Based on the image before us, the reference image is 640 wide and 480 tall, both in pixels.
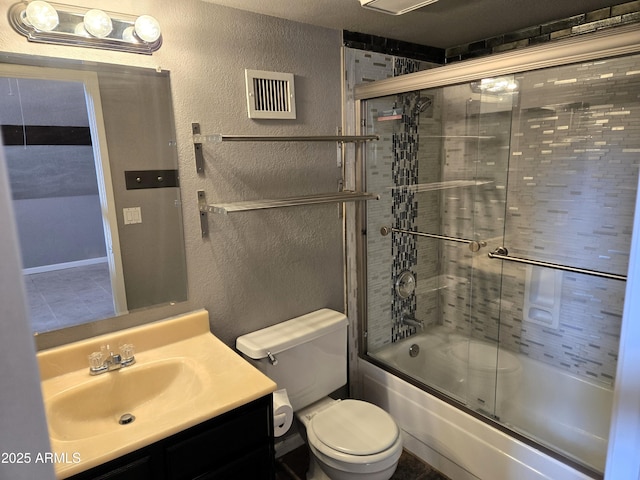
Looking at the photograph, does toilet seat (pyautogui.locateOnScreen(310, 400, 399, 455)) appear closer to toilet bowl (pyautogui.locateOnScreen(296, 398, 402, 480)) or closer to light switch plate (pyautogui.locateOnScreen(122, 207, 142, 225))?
toilet bowl (pyautogui.locateOnScreen(296, 398, 402, 480))

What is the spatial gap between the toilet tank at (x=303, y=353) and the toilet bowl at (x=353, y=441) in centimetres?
13

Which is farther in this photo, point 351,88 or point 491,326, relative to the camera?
point 491,326

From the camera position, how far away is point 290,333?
77.1 inches

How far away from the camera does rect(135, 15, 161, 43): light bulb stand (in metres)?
1.46

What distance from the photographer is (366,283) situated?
244cm

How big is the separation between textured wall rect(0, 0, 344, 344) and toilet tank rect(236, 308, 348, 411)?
0.10 m

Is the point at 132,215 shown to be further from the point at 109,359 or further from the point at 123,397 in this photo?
the point at 123,397

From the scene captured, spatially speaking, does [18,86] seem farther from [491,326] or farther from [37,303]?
[491,326]

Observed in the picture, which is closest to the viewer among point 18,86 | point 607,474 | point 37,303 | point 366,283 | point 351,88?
point 607,474

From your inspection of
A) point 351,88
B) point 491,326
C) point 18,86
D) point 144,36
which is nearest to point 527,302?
point 491,326

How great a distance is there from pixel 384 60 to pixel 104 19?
55.9 inches

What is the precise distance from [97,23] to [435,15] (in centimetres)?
142

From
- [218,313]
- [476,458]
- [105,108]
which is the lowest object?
[476,458]

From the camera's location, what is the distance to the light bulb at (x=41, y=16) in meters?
1.29
